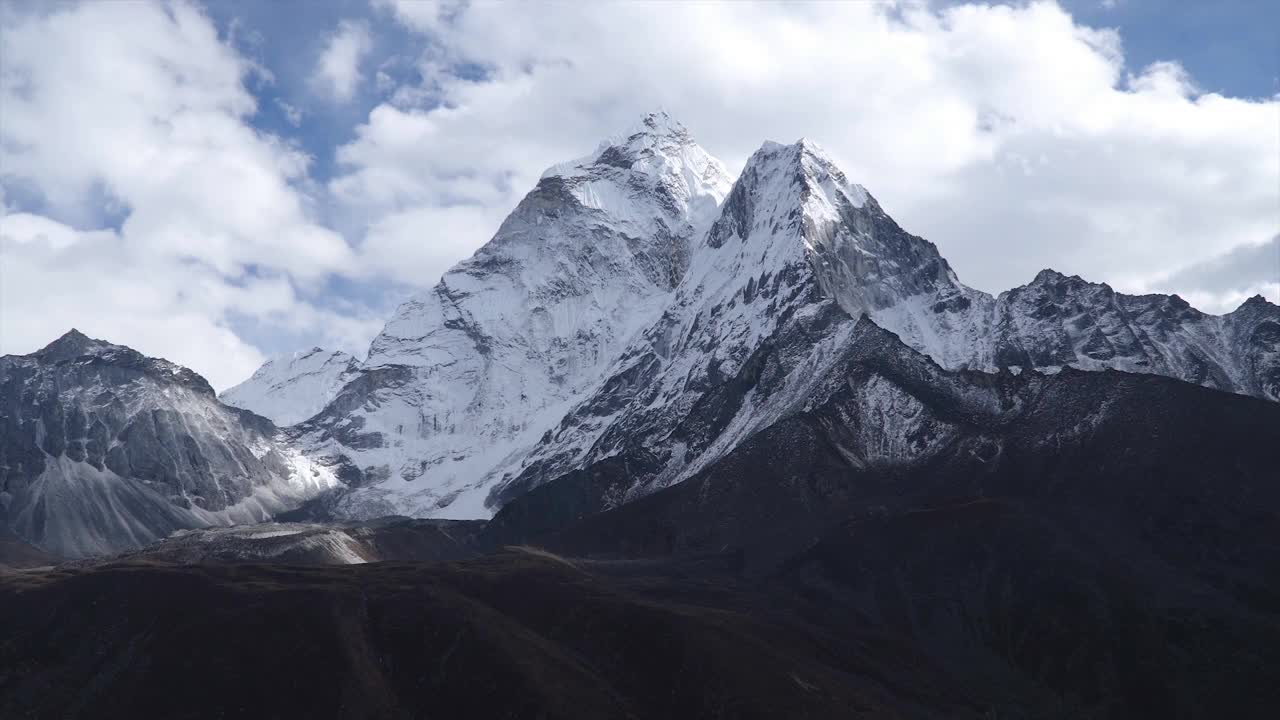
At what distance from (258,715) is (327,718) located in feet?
32.0

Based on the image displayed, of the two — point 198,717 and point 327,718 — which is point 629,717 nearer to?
point 327,718

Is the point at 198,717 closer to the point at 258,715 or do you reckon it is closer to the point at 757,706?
the point at 258,715

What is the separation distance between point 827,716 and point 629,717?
90.2 feet

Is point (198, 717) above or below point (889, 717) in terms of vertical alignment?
above

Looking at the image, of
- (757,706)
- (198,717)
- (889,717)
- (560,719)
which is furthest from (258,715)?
(889,717)

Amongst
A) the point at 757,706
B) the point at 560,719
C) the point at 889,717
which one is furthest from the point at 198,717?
the point at 889,717

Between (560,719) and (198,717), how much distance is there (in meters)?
50.9

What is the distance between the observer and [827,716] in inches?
7736

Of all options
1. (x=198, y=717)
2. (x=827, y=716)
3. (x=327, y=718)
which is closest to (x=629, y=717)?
(x=827, y=716)

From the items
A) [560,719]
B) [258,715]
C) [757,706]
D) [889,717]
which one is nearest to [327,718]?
[258,715]

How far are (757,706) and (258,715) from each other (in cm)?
7004

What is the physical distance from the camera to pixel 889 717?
199 metres

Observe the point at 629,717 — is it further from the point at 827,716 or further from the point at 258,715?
the point at 258,715

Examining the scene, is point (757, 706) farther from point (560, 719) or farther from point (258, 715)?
point (258, 715)
